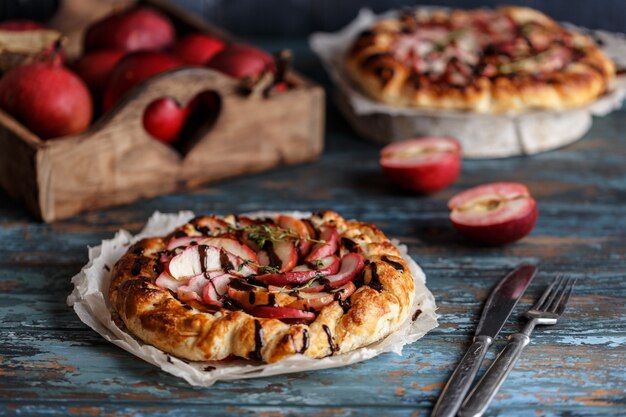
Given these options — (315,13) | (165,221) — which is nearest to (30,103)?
(165,221)

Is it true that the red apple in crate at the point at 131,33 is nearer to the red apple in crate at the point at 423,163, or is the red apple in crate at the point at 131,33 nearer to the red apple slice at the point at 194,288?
the red apple in crate at the point at 423,163

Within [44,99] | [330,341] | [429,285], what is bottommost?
[429,285]

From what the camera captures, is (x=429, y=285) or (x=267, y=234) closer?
(x=267, y=234)

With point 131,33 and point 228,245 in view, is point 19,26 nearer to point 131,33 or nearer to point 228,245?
point 131,33

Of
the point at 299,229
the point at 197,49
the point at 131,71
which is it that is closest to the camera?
the point at 299,229

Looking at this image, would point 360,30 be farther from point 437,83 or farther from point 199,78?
point 199,78

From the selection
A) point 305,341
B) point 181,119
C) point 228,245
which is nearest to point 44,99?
point 181,119
